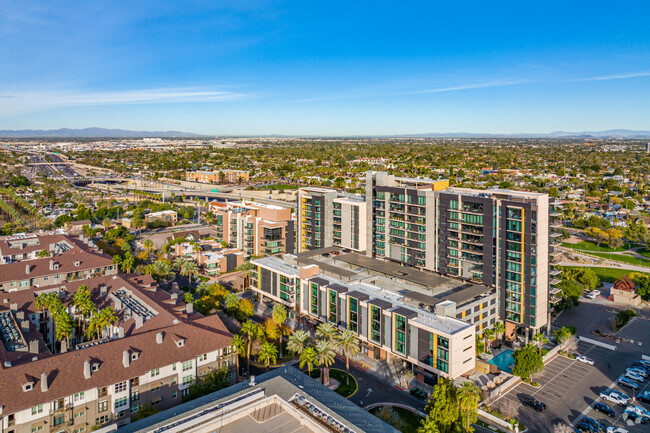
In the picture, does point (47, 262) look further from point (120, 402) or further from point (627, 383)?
point (627, 383)

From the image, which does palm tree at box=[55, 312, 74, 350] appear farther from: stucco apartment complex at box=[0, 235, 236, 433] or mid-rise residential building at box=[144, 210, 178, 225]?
mid-rise residential building at box=[144, 210, 178, 225]

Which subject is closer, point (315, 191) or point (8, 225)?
point (315, 191)

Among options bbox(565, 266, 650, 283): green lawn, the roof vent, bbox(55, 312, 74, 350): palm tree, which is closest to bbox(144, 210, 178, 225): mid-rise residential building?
bbox(55, 312, 74, 350): palm tree

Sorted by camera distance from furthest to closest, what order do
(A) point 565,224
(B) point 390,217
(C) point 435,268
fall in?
1. (A) point 565,224
2. (B) point 390,217
3. (C) point 435,268

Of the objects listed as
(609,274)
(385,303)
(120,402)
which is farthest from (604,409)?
(609,274)

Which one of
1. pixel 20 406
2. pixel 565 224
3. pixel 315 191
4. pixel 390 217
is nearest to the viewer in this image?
pixel 20 406

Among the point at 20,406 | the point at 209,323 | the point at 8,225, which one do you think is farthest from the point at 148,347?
the point at 8,225

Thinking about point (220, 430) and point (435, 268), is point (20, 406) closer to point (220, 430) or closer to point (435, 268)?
point (220, 430)

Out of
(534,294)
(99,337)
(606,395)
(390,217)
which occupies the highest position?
(390,217)
